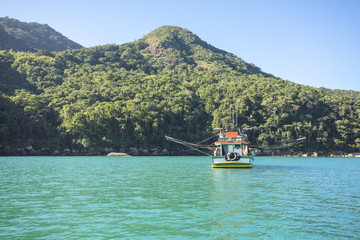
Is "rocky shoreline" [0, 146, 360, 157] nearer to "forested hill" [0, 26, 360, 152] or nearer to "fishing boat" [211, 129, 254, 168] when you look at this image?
"forested hill" [0, 26, 360, 152]

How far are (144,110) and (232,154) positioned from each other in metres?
71.7

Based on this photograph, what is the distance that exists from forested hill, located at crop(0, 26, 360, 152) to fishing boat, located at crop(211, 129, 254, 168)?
59628 millimetres

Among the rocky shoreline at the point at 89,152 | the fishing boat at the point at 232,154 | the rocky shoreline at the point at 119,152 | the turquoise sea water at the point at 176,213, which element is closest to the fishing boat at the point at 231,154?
the fishing boat at the point at 232,154

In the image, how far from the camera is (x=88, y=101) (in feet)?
363

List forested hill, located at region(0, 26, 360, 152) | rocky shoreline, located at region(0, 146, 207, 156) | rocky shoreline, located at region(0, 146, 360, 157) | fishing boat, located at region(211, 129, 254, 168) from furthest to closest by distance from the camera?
forested hill, located at region(0, 26, 360, 152) → rocky shoreline, located at region(0, 146, 360, 157) → rocky shoreline, located at region(0, 146, 207, 156) → fishing boat, located at region(211, 129, 254, 168)

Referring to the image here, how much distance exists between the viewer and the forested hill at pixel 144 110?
3684 inches

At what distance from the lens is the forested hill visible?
93.6 metres

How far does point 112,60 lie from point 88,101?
91571 millimetres

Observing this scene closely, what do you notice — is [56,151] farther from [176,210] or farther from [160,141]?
[176,210]

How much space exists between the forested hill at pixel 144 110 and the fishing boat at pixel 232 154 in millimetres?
59628

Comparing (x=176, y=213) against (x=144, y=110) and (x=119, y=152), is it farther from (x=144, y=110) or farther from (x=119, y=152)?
(x=144, y=110)

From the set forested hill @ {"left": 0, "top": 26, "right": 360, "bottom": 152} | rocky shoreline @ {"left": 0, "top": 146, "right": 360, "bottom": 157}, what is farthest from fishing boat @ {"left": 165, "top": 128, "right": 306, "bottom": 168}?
forested hill @ {"left": 0, "top": 26, "right": 360, "bottom": 152}

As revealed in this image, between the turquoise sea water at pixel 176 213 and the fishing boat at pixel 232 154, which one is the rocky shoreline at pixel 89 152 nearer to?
the fishing boat at pixel 232 154

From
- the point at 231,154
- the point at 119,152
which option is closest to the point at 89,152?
the point at 119,152
